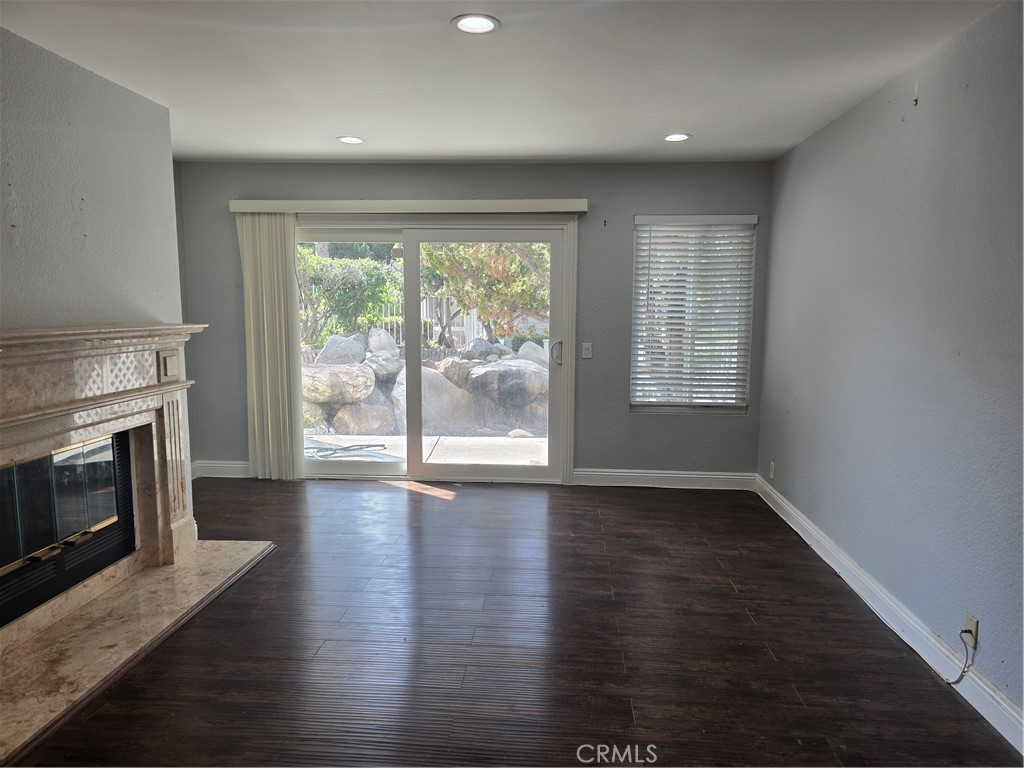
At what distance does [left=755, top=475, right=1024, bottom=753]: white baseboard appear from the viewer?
A: 6.52 ft

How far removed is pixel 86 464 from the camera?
281 cm

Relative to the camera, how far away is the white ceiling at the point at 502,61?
6.95 ft

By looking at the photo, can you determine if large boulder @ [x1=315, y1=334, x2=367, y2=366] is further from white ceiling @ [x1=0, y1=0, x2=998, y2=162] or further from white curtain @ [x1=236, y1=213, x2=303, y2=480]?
white ceiling @ [x1=0, y1=0, x2=998, y2=162]

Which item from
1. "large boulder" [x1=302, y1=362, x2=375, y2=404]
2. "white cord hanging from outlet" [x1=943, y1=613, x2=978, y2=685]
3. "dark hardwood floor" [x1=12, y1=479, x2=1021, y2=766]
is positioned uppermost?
"large boulder" [x1=302, y1=362, x2=375, y2=404]

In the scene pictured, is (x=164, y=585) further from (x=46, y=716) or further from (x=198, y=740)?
(x=198, y=740)

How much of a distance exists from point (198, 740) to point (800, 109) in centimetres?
383

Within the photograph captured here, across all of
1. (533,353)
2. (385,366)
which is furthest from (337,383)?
(533,353)

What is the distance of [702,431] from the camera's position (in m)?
4.65

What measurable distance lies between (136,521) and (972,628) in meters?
3.78

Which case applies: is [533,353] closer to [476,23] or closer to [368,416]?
[368,416]

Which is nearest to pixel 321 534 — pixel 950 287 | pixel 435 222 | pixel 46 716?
pixel 46 716

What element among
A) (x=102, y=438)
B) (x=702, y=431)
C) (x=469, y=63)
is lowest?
(x=702, y=431)

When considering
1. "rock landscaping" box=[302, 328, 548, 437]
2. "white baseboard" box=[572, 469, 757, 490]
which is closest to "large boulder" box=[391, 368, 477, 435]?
"rock landscaping" box=[302, 328, 548, 437]

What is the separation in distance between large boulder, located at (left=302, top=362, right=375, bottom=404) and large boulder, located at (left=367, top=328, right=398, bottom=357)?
178mm
